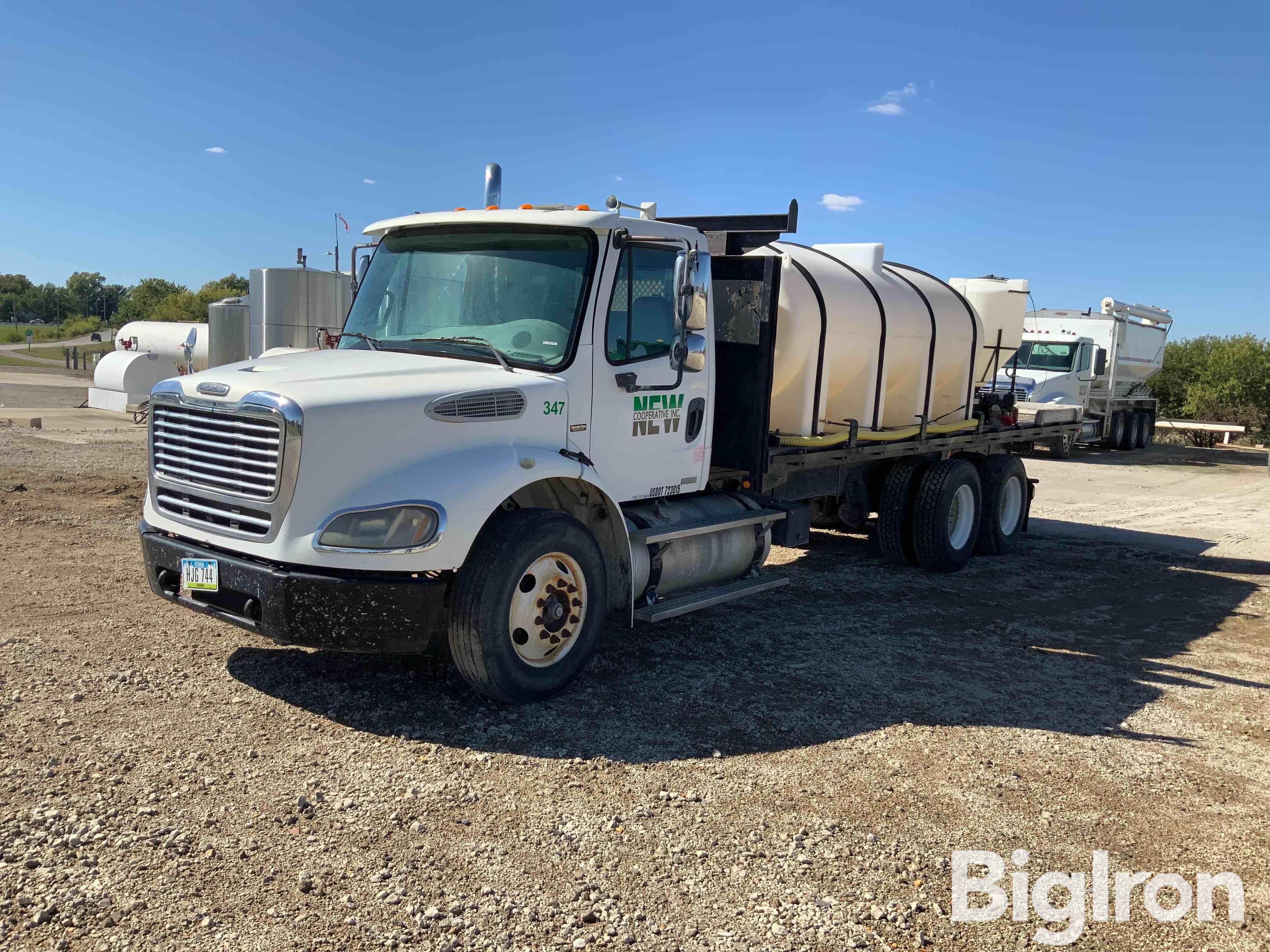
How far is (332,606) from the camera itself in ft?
15.8

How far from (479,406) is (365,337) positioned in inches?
54.1

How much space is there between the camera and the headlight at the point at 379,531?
15.9 feet

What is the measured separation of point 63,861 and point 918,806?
356 centimetres

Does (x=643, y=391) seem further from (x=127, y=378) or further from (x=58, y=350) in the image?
(x=58, y=350)

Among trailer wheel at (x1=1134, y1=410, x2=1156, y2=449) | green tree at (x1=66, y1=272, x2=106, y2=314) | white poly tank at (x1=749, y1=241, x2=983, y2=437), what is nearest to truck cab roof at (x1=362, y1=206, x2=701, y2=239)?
white poly tank at (x1=749, y1=241, x2=983, y2=437)

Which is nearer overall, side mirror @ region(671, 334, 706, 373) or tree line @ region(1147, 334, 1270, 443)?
side mirror @ region(671, 334, 706, 373)

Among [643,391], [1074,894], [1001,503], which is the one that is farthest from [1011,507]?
[1074,894]

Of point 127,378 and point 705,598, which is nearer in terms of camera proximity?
point 705,598

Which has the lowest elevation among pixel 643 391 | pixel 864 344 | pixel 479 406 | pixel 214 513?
pixel 214 513

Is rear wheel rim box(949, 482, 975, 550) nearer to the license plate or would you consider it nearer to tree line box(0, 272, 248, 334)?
the license plate

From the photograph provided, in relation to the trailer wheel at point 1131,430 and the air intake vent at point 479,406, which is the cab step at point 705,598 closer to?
the air intake vent at point 479,406

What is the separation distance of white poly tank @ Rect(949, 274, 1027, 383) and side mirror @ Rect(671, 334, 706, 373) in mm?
5205

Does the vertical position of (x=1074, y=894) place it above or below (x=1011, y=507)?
below

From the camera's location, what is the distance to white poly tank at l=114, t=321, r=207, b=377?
26.2 metres
